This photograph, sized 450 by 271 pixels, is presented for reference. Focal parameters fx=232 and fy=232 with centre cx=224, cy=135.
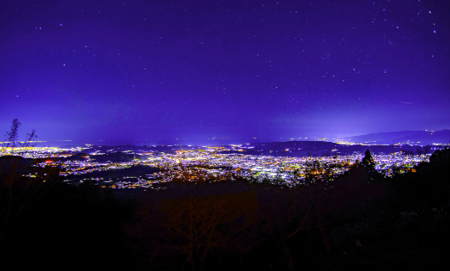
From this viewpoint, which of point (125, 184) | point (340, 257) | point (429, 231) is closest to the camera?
point (429, 231)

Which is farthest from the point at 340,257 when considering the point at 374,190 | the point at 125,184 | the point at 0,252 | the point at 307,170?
the point at 125,184

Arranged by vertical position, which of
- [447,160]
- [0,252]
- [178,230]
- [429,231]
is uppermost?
[447,160]

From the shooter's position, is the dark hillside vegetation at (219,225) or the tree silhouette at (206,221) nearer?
the dark hillside vegetation at (219,225)

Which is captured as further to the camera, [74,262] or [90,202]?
[90,202]

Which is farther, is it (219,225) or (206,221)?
(219,225)

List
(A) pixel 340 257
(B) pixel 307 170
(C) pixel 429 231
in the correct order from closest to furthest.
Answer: (C) pixel 429 231, (A) pixel 340 257, (B) pixel 307 170

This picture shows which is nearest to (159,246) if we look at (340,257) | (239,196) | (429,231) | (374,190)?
(239,196)

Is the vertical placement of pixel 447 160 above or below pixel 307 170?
above

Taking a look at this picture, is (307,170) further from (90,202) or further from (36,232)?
(36,232)

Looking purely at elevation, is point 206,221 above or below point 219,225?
above

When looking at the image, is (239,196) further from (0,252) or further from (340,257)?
(0,252)

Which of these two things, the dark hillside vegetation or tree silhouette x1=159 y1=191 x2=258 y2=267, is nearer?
the dark hillside vegetation
